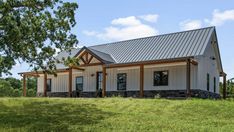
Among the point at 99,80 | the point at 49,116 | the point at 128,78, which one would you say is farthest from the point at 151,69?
the point at 49,116

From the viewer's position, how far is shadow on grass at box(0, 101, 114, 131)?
1422 cm

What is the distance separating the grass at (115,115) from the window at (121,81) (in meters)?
8.49

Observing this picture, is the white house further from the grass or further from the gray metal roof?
the grass

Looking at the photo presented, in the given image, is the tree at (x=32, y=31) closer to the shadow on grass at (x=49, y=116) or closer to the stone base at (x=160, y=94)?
the shadow on grass at (x=49, y=116)

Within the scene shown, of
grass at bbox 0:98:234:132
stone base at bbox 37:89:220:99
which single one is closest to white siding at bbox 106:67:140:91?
stone base at bbox 37:89:220:99

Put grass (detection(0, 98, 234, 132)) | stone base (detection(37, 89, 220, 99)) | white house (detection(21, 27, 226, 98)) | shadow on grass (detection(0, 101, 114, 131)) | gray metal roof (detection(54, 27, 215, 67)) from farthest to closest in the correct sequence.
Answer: gray metal roof (detection(54, 27, 215, 67)) < white house (detection(21, 27, 226, 98)) < stone base (detection(37, 89, 220, 99)) < shadow on grass (detection(0, 101, 114, 131)) < grass (detection(0, 98, 234, 132))

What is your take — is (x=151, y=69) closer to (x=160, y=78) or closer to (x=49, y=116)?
(x=160, y=78)

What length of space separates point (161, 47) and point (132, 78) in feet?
11.1

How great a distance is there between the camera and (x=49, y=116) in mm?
16406

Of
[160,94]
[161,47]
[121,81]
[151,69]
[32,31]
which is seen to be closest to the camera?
[32,31]

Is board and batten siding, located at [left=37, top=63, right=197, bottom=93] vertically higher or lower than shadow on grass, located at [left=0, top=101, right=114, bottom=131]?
higher

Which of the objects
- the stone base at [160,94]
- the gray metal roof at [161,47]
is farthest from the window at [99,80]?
the gray metal roof at [161,47]

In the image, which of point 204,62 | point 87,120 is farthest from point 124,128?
point 204,62

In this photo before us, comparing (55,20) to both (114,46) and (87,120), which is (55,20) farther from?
(114,46)
